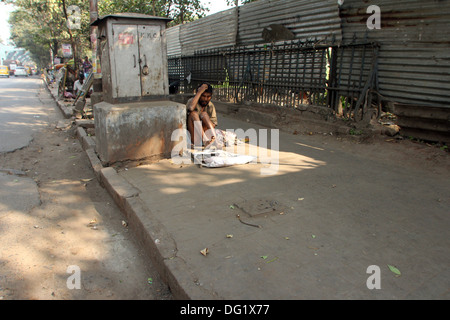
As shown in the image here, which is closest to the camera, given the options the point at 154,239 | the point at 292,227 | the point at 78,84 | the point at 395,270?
the point at 395,270

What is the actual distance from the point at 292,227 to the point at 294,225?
0.05 meters

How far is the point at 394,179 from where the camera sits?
4.32 metres

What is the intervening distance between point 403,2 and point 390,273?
18.5ft

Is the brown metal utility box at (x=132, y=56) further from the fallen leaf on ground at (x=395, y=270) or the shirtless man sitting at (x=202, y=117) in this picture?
the fallen leaf on ground at (x=395, y=270)

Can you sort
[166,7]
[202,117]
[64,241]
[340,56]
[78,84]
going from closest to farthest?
[64,241], [202,117], [340,56], [78,84], [166,7]

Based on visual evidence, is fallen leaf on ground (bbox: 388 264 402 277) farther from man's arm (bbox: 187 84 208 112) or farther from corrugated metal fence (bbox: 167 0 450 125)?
corrugated metal fence (bbox: 167 0 450 125)

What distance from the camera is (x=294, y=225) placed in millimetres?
3064

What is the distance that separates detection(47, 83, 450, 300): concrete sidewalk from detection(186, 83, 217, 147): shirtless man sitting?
3.69ft

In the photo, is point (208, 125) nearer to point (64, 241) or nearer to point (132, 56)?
point (132, 56)

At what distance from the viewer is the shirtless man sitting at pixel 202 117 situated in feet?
18.8

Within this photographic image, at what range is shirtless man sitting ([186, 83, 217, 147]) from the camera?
5742 mm

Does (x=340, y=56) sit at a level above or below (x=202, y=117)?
above

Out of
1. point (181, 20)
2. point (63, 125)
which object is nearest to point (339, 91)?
point (63, 125)

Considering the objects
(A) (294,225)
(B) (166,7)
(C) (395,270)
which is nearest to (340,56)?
(A) (294,225)
